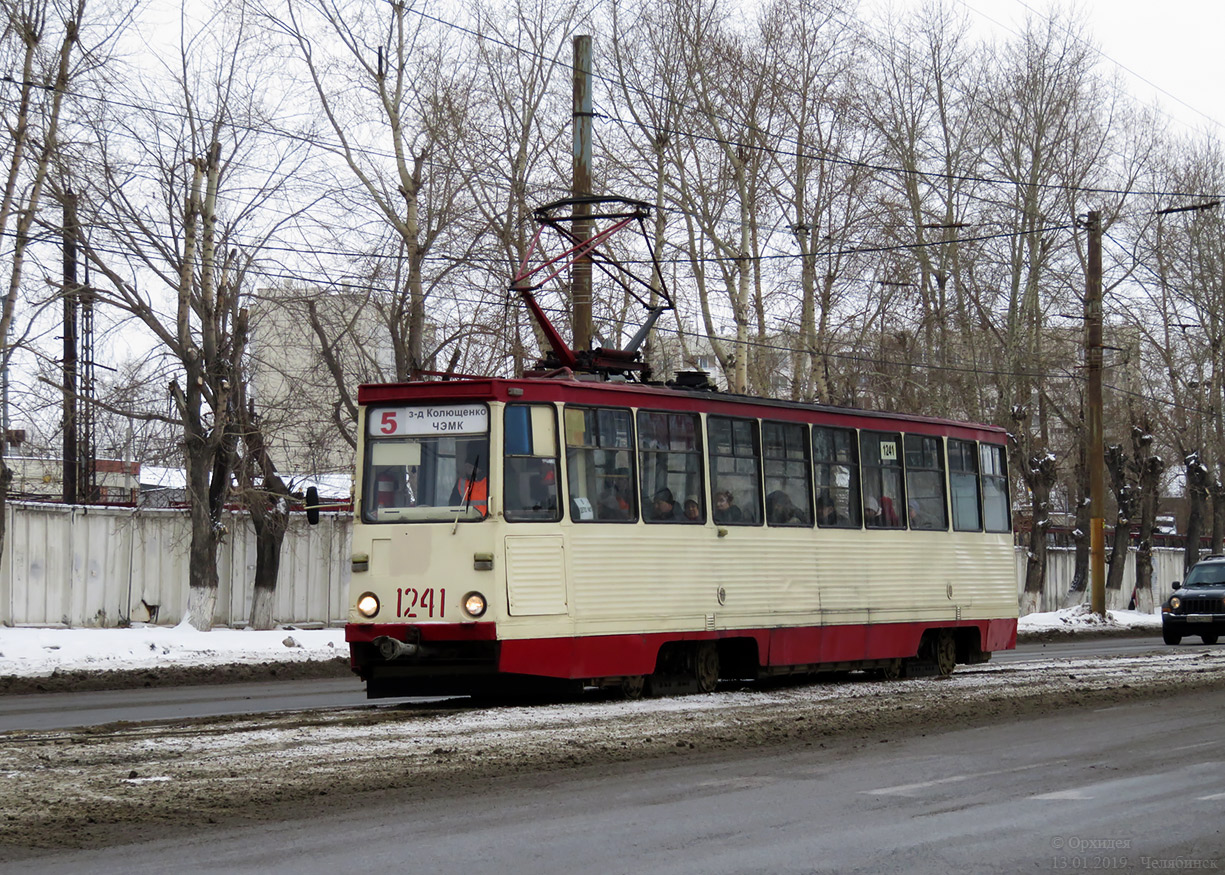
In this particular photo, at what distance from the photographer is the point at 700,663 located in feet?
52.0

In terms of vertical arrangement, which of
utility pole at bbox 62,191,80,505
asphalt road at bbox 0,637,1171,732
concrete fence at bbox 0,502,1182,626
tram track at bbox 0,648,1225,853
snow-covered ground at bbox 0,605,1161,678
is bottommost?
tram track at bbox 0,648,1225,853

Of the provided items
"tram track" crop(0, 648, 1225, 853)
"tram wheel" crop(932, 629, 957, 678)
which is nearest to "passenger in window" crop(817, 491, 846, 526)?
"tram track" crop(0, 648, 1225, 853)

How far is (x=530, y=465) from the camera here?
14.1 m

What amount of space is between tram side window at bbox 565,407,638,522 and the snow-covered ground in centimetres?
797

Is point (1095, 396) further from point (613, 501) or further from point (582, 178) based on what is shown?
point (613, 501)

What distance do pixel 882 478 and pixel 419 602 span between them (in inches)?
270

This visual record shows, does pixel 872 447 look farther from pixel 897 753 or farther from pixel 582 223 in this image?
pixel 897 753

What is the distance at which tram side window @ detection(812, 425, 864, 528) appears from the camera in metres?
17.5

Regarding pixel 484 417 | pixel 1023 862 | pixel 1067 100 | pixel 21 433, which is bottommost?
pixel 1023 862

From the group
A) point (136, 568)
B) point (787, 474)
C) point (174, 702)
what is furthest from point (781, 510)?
point (136, 568)

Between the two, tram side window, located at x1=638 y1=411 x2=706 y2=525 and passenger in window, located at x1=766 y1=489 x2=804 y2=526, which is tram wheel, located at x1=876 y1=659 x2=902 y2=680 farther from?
tram side window, located at x1=638 y1=411 x2=706 y2=525

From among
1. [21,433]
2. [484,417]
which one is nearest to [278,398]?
[21,433]

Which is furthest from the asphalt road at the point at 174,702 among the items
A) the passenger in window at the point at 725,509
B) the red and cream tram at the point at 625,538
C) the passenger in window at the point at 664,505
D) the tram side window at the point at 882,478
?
the tram side window at the point at 882,478

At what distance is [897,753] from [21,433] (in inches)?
891
